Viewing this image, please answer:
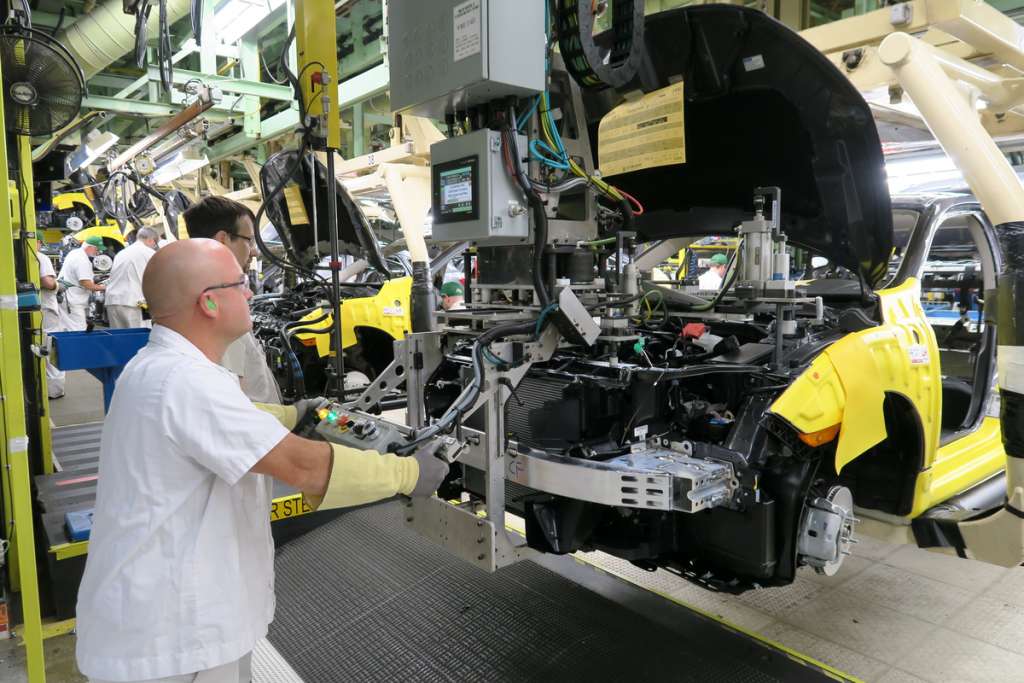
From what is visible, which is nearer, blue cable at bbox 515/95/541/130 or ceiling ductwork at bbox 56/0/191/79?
blue cable at bbox 515/95/541/130

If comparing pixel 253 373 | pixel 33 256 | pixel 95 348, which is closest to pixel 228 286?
pixel 253 373

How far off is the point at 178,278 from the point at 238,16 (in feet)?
19.0

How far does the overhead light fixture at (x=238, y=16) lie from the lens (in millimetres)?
6078

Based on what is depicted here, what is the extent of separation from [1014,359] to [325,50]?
3.42 metres

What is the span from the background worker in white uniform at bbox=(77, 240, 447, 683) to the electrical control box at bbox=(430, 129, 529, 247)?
1.08 metres

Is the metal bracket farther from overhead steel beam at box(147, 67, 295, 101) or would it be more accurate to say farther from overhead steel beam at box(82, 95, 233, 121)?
overhead steel beam at box(82, 95, 233, 121)

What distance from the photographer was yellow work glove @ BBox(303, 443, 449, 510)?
5.62 feet

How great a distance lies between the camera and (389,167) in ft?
25.6

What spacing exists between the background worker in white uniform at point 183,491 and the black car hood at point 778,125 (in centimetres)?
210

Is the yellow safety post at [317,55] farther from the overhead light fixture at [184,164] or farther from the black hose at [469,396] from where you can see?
the overhead light fixture at [184,164]

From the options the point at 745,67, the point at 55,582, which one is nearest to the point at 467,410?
the point at 745,67

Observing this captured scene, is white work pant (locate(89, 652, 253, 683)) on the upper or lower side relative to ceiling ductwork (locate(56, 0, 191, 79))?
lower

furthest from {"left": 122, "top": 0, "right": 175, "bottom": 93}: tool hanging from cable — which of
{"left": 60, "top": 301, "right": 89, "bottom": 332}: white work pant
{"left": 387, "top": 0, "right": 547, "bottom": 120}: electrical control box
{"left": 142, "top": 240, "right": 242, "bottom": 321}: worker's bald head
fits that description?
{"left": 60, "top": 301, "right": 89, "bottom": 332}: white work pant

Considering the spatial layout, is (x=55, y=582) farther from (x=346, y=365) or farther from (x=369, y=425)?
(x=346, y=365)
